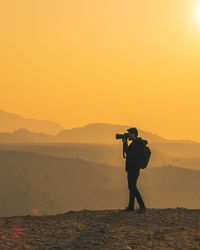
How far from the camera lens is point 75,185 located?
13312 cm

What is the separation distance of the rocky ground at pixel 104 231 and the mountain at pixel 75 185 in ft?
299

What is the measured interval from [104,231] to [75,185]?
123679mm

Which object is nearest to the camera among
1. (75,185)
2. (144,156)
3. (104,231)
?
(104,231)

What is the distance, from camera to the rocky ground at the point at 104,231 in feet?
30.9

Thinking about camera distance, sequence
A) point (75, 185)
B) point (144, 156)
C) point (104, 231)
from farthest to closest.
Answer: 1. point (75, 185)
2. point (144, 156)
3. point (104, 231)

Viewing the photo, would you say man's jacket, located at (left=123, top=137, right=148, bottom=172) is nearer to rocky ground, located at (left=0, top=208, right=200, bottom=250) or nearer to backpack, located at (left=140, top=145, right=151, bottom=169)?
backpack, located at (left=140, top=145, right=151, bottom=169)

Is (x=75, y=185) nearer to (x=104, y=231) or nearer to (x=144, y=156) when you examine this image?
(x=144, y=156)

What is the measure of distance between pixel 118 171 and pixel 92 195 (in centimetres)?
3418

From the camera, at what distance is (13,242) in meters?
9.62

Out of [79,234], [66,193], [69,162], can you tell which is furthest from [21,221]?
[69,162]

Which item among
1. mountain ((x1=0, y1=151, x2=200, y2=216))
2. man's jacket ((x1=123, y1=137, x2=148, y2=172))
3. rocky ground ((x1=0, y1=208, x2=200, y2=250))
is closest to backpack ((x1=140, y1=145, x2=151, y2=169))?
man's jacket ((x1=123, y1=137, x2=148, y2=172))

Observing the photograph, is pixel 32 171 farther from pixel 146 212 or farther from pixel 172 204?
pixel 146 212

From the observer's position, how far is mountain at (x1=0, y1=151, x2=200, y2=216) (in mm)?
113188

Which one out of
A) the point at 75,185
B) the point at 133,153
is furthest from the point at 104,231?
the point at 75,185
